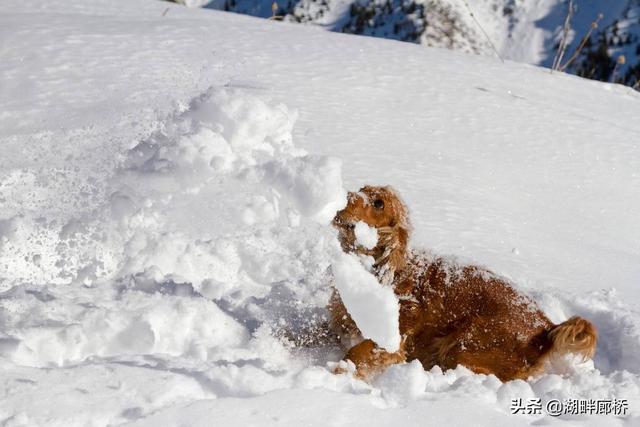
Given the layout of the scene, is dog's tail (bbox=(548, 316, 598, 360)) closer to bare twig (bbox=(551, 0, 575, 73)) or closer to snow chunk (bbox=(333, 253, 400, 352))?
snow chunk (bbox=(333, 253, 400, 352))

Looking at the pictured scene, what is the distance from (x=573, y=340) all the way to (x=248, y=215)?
116 centimetres

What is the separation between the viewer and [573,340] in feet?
7.45

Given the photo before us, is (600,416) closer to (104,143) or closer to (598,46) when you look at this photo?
(104,143)

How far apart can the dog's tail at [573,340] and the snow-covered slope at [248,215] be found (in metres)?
0.08

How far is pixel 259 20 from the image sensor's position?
338 inches

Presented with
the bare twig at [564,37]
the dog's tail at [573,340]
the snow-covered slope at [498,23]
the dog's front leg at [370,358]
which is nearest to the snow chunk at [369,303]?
the dog's front leg at [370,358]

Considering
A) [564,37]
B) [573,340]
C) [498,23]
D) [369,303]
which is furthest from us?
[498,23]

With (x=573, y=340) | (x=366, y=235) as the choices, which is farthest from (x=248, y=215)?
(x=573, y=340)

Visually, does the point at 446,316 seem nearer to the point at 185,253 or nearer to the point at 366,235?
the point at 366,235

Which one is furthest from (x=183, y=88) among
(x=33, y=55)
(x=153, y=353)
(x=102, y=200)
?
(x=153, y=353)

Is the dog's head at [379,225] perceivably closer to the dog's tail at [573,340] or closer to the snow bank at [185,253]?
the snow bank at [185,253]

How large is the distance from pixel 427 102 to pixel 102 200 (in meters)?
3.79

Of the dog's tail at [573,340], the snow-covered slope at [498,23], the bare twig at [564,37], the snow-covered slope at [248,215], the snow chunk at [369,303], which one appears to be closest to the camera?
the snow-covered slope at [248,215]

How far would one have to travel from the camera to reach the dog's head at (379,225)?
7.76 ft
